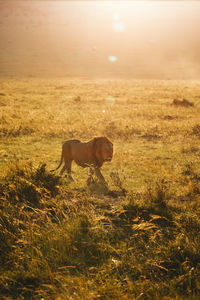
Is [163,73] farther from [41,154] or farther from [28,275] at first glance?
[28,275]

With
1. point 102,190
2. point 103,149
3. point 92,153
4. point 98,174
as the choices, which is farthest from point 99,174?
point 103,149

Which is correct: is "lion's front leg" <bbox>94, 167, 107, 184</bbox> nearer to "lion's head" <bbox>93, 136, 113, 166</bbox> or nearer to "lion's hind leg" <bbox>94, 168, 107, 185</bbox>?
"lion's hind leg" <bbox>94, 168, 107, 185</bbox>

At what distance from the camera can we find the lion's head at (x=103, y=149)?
627 cm

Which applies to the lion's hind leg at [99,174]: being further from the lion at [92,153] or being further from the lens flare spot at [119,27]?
the lens flare spot at [119,27]

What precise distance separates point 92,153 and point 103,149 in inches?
17.4

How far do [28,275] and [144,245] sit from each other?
1579 mm

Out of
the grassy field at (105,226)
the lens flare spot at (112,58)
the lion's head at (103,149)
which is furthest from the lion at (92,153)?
the lens flare spot at (112,58)

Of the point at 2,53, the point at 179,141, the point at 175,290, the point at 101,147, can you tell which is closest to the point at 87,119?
the point at 179,141

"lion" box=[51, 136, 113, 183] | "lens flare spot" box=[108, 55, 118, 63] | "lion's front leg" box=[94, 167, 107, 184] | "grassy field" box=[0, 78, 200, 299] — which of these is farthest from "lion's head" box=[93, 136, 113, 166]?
"lens flare spot" box=[108, 55, 118, 63]

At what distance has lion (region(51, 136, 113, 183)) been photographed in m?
6.33

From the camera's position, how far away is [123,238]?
4219 millimetres

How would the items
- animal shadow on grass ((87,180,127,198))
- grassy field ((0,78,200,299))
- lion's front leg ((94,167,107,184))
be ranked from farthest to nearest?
1. lion's front leg ((94,167,107,184))
2. animal shadow on grass ((87,180,127,198))
3. grassy field ((0,78,200,299))

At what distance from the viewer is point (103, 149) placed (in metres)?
6.30

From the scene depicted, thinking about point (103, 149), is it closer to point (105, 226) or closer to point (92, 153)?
point (92, 153)
